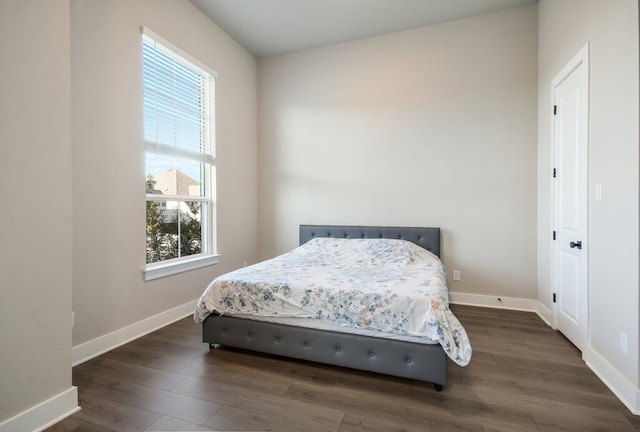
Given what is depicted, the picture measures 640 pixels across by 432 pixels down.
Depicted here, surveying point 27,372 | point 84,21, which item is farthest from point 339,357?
point 84,21

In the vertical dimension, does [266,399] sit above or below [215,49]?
below

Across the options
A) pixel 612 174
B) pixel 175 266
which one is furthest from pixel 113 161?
pixel 612 174

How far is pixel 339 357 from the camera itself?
6.98ft

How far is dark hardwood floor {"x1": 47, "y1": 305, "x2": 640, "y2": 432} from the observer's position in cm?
164

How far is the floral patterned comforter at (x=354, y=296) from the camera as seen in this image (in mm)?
1912

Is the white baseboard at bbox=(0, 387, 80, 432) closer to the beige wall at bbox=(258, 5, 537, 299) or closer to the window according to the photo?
the window

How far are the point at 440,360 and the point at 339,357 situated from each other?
0.67 m

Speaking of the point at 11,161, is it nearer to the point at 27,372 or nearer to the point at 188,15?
the point at 27,372

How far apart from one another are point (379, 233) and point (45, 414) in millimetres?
3289

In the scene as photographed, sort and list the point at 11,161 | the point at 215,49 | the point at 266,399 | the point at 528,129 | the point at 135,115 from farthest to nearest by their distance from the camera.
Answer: the point at 215,49, the point at 528,129, the point at 135,115, the point at 266,399, the point at 11,161

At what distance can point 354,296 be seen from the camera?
7.02 ft

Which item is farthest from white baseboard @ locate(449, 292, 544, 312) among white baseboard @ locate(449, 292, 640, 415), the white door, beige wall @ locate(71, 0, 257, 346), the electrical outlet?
beige wall @ locate(71, 0, 257, 346)

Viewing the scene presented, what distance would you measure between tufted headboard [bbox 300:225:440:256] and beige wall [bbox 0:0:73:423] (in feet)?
9.21

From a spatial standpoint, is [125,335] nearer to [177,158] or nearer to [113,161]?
[113,161]
